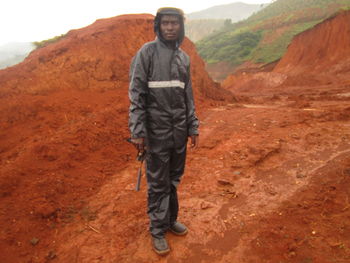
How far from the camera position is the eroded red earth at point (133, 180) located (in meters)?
2.51

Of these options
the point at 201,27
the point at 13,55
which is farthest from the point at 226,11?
the point at 13,55

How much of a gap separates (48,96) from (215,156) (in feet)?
14.8

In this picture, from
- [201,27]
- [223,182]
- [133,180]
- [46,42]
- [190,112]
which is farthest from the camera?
[201,27]

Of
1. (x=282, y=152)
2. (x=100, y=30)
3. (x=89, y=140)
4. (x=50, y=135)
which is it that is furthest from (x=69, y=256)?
(x=100, y=30)

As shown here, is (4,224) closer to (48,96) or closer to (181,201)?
(181,201)

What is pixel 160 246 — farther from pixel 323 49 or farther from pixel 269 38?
pixel 269 38

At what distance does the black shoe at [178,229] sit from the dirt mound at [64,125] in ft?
3.61

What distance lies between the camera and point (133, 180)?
12.8 ft

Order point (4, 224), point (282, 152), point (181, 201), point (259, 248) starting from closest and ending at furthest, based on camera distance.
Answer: point (259, 248) → point (4, 224) → point (181, 201) → point (282, 152)

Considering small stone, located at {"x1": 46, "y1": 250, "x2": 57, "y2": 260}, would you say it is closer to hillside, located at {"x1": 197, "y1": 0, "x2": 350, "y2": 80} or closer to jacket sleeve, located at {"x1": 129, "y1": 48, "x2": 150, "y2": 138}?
jacket sleeve, located at {"x1": 129, "y1": 48, "x2": 150, "y2": 138}

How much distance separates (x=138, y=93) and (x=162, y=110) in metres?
0.25

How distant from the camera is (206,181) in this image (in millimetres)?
3682

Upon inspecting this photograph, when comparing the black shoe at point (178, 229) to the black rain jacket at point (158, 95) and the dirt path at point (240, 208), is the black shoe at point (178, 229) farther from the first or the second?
the black rain jacket at point (158, 95)

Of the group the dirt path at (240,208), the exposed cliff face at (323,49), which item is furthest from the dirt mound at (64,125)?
the exposed cliff face at (323,49)
